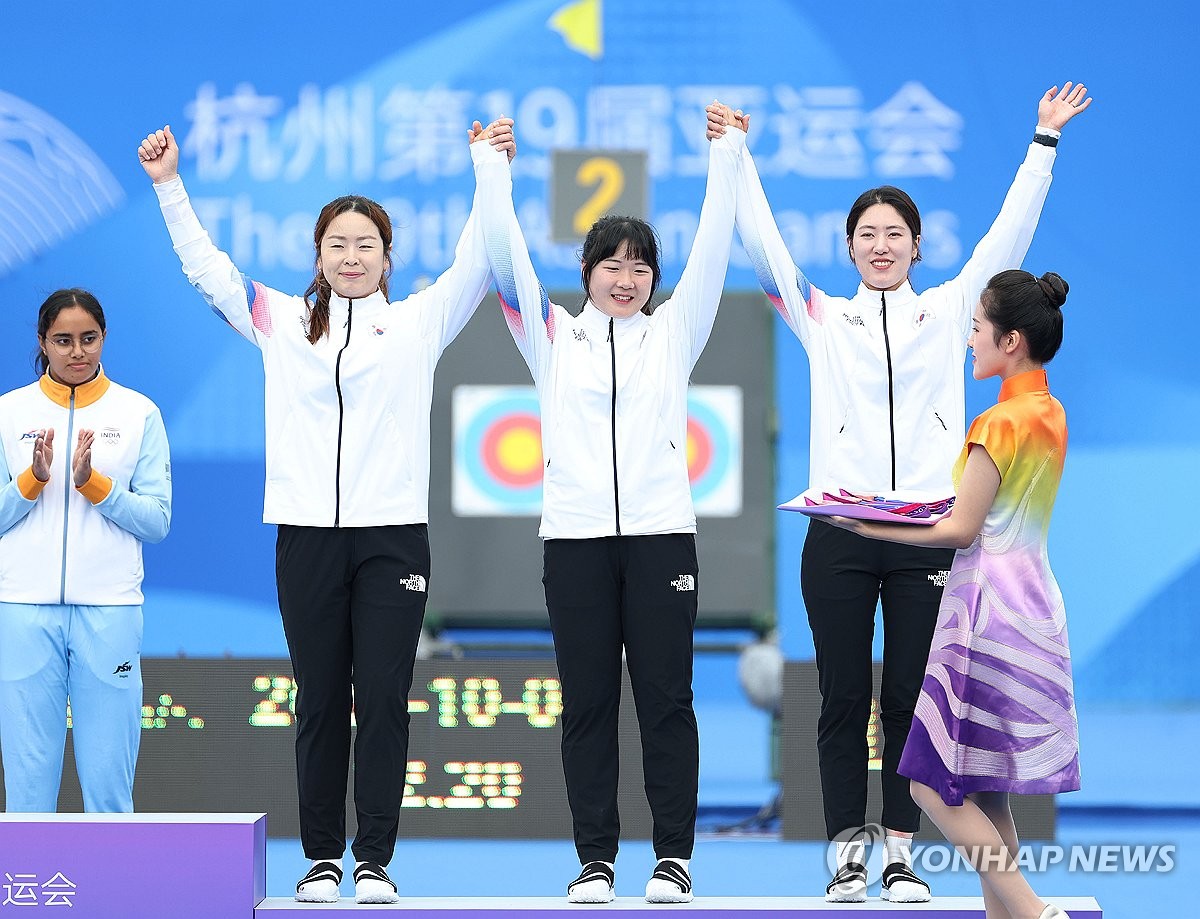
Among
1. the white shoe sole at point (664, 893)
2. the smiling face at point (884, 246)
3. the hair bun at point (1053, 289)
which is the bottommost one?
the white shoe sole at point (664, 893)

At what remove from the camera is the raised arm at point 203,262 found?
10.1 feet

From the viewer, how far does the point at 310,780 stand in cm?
296

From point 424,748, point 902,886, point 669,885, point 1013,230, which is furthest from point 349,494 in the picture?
point 424,748

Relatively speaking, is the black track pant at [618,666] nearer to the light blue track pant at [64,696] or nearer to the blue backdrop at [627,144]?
the light blue track pant at [64,696]

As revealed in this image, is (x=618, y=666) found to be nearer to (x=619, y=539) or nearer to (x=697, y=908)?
(x=619, y=539)

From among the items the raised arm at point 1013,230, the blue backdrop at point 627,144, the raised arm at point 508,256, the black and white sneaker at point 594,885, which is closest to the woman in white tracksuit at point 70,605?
the raised arm at point 508,256

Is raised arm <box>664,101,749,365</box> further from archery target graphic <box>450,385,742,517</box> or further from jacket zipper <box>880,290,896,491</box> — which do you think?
archery target graphic <box>450,385,742,517</box>

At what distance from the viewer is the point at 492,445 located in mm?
4910

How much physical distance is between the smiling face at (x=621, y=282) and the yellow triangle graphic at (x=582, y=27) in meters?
3.79

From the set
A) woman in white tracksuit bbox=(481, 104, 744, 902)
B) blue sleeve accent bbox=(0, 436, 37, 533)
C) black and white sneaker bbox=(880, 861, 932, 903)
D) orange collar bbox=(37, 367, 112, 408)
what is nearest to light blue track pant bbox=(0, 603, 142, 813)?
blue sleeve accent bbox=(0, 436, 37, 533)

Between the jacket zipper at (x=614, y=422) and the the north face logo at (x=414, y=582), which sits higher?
the jacket zipper at (x=614, y=422)

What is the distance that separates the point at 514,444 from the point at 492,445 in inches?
2.7

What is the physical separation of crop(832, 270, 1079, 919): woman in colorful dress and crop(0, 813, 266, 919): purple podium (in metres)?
1.27

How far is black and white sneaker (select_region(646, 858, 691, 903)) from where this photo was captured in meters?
2.91
